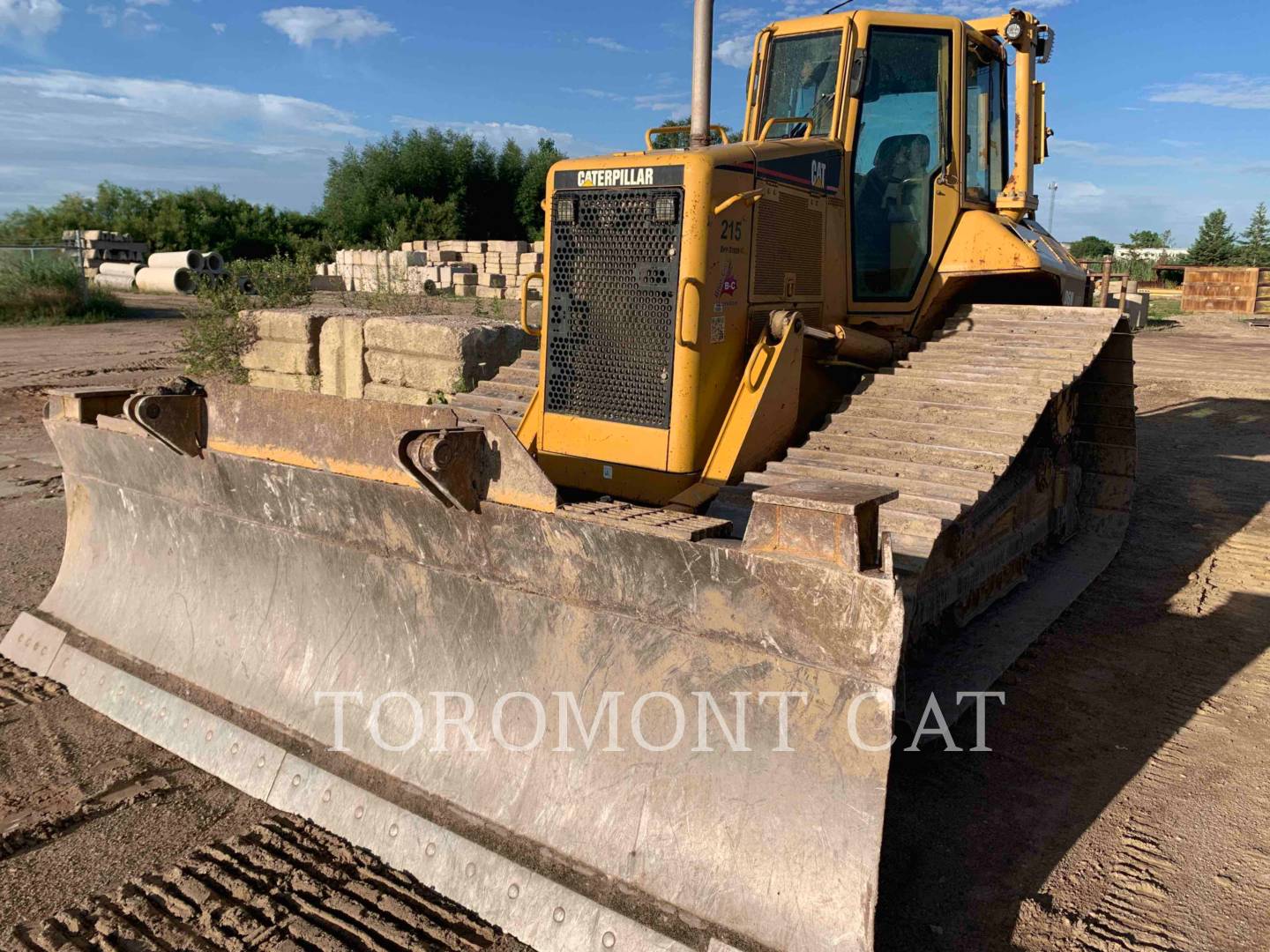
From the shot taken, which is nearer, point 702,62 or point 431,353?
point 702,62

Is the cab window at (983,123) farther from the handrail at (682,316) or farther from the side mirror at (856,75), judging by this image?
the handrail at (682,316)

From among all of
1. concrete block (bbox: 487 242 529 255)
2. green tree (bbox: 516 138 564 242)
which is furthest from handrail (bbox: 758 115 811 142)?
green tree (bbox: 516 138 564 242)

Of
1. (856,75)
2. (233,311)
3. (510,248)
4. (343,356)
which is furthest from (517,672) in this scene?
(510,248)

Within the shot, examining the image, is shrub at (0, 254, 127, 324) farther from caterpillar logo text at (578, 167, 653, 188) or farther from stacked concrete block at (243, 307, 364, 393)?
caterpillar logo text at (578, 167, 653, 188)

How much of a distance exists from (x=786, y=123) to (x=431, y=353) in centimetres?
363

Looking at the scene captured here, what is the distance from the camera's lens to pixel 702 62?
4.87m

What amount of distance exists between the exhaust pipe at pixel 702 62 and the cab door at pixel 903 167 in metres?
0.76

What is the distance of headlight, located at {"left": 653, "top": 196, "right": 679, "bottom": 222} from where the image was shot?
12.8 ft

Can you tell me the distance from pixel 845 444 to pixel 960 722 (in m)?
1.19

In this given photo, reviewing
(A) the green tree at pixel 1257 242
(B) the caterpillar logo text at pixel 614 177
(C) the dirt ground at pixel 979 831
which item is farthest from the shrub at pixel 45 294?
(A) the green tree at pixel 1257 242

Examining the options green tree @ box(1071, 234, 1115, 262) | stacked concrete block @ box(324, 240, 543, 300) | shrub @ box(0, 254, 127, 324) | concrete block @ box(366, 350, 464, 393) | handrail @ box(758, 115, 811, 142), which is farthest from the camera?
green tree @ box(1071, 234, 1115, 262)

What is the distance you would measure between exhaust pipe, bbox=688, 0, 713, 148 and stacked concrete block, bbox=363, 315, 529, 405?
298cm

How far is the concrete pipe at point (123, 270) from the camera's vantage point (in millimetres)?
27391

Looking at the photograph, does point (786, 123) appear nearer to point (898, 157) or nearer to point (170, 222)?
point (898, 157)
